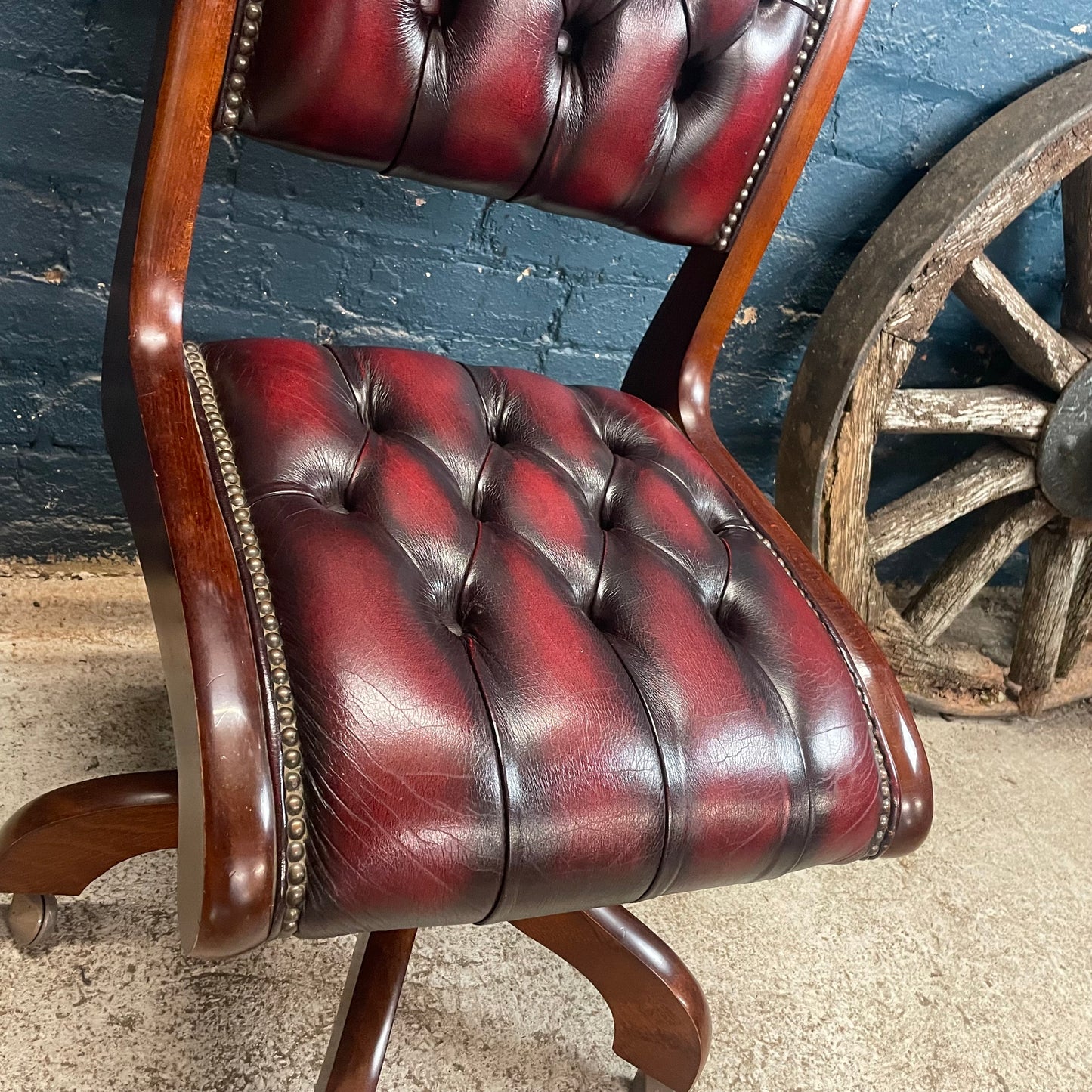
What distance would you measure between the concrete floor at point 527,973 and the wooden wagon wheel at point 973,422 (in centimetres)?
25

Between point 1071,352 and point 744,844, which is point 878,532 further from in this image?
point 744,844

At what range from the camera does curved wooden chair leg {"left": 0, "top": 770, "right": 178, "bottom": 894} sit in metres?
0.80

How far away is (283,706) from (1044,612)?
133cm

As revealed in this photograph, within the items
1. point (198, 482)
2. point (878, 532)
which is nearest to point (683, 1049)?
point (198, 482)

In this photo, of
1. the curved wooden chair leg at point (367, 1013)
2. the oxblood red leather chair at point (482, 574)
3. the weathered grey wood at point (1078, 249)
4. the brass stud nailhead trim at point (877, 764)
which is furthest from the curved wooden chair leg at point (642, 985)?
the weathered grey wood at point (1078, 249)

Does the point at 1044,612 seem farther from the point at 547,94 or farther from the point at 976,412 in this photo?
the point at 547,94

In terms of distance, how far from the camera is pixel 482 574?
2.15 feet

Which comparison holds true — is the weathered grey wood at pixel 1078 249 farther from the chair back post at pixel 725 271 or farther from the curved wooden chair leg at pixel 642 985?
the curved wooden chair leg at pixel 642 985

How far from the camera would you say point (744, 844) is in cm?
61

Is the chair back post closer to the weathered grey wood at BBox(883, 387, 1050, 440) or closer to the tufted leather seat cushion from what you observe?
the tufted leather seat cushion

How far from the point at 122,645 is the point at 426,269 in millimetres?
601

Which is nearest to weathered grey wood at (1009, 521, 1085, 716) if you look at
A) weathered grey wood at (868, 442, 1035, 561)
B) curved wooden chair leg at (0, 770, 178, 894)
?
weathered grey wood at (868, 442, 1035, 561)

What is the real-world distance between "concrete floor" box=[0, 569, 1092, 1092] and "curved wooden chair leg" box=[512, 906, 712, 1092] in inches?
3.7

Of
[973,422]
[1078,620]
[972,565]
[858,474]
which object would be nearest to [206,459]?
[858,474]
